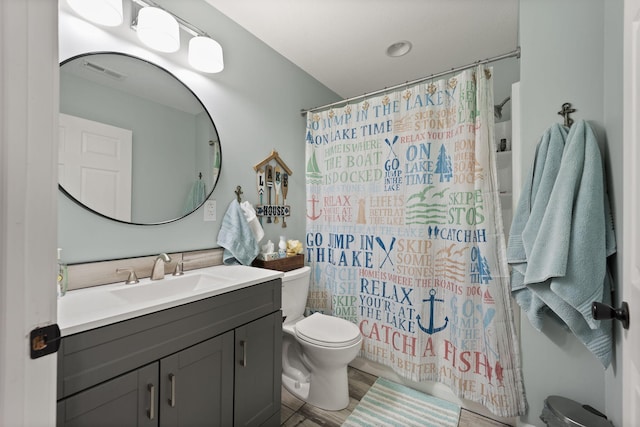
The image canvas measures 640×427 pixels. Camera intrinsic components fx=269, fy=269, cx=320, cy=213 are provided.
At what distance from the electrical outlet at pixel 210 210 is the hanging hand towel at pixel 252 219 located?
19 centimetres

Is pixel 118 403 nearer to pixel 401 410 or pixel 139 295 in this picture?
pixel 139 295

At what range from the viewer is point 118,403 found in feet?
2.83

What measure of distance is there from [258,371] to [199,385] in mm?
299

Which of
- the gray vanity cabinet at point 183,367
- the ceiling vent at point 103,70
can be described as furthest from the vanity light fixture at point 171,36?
the gray vanity cabinet at point 183,367

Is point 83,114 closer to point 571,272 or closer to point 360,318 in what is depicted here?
point 360,318

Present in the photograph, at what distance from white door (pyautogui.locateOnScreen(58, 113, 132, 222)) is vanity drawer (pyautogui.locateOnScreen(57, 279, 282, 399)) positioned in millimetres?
635

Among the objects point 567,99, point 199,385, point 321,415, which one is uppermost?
point 567,99

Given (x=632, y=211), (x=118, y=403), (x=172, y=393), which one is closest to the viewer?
(x=632, y=211)

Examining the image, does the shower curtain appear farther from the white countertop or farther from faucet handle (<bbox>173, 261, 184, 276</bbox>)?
faucet handle (<bbox>173, 261, 184, 276</bbox>)

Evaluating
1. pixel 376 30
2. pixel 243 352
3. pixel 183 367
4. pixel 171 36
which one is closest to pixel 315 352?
pixel 243 352

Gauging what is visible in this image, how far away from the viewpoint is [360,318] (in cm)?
198

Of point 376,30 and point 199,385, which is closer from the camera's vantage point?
point 199,385

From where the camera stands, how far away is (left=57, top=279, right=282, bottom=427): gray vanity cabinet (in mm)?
800

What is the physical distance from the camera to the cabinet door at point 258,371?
121 centimetres
